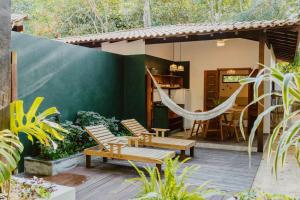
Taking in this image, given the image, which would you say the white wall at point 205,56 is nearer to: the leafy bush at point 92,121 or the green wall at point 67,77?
the green wall at point 67,77

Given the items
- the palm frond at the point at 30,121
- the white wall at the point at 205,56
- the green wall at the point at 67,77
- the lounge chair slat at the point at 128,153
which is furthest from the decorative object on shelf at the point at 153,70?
the palm frond at the point at 30,121

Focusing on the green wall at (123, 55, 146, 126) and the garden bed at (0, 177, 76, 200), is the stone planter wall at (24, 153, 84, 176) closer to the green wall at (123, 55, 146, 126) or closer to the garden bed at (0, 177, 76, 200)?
the garden bed at (0, 177, 76, 200)

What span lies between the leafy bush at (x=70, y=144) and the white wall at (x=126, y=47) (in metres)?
3.01

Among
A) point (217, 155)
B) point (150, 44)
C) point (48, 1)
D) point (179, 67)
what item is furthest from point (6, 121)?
point (48, 1)

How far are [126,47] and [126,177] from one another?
4451 millimetres

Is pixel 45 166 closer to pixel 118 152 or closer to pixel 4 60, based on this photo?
pixel 118 152

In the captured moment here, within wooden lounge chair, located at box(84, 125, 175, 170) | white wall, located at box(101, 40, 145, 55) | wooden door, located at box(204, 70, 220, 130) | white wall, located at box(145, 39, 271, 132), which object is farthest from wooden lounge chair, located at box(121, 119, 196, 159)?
wooden door, located at box(204, 70, 220, 130)

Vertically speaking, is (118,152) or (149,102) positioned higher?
(149,102)

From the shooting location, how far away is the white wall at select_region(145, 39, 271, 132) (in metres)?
9.19

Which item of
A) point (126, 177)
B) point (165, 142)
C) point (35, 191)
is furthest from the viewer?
point (165, 142)

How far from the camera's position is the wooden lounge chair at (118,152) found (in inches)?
183

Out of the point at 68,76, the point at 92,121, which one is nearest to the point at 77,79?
the point at 68,76

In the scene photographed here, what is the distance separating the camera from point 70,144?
5438 mm

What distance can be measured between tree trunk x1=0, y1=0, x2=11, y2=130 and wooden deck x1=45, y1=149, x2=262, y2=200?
1595 millimetres
